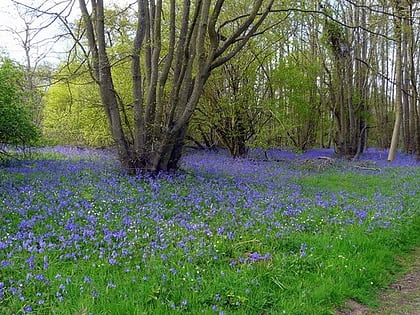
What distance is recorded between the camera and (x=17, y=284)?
138 inches

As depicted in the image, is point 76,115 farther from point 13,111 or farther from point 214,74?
point 13,111

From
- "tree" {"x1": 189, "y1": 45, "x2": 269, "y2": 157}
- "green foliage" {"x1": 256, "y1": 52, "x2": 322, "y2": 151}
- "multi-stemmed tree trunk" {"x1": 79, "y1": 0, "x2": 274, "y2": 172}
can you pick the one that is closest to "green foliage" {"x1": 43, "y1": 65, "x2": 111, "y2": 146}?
"multi-stemmed tree trunk" {"x1": 79, "y1": 0, "x2": 274, "y2": 172}

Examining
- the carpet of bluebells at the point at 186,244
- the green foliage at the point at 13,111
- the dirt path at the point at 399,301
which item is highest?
the green foliage at the point at 13,111

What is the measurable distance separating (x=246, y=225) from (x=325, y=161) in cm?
1132

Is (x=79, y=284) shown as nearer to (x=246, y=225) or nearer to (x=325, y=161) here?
(x=246, y=225)

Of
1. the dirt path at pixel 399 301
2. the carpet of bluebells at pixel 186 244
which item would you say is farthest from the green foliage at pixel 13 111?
the dirt path at pixel 399 301

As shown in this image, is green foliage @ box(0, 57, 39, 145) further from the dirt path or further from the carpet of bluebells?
the dirt path

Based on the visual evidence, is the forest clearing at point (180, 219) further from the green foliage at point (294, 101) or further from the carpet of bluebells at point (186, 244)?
the green foliage at point (294, 101)

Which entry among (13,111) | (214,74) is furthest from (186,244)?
(214,74)

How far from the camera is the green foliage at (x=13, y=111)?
10747mm

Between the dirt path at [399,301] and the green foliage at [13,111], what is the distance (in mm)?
9674

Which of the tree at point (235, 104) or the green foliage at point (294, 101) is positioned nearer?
the tree at point (235, 104)

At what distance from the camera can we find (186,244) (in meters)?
4.71

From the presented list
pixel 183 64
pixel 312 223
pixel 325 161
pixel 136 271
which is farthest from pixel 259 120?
pixel 136 271
